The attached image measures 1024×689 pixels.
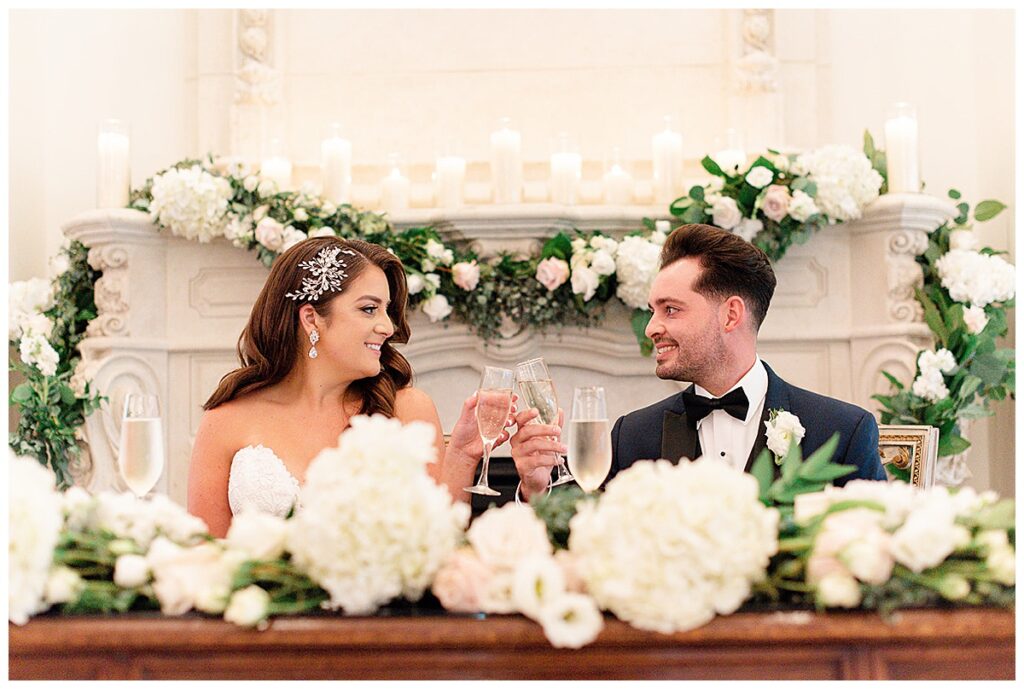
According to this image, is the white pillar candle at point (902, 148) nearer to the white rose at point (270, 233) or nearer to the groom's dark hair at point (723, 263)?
the groom's dark hair at point (723, 263)

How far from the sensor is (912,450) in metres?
3.63

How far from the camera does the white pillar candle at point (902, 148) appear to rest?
4316mm

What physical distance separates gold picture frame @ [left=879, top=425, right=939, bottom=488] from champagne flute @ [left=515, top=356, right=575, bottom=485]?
1639 mm

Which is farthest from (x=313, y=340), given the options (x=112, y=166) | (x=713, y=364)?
(x=112, y=166)

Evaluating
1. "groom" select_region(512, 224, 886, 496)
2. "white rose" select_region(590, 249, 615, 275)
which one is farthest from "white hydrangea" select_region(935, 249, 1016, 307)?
"groom" select_region(512, 224, 886, 496)

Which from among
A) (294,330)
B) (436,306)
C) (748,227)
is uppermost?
(748,227)

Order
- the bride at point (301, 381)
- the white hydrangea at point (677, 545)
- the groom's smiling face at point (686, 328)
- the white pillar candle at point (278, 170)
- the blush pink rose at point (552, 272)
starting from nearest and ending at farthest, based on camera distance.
Result: the white hydrangea at point (677, 545), the groom's smiling face at point (686, 328), the bride at point (301, 381), the blush pink rose at point (552, 272), the white pillar candle at point (278, 170)

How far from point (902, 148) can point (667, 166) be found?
0.90 m

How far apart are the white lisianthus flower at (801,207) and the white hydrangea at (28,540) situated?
131 inches

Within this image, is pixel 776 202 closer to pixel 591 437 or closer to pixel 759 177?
pixel 759 177

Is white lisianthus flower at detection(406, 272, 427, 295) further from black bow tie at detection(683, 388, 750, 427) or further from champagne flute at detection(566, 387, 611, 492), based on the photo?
champagne flute at detection(566, 387, 611, 492)

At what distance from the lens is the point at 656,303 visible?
122 inches

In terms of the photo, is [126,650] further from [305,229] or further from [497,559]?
[305,229]

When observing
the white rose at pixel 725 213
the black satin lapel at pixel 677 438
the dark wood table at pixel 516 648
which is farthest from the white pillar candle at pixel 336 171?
the dark wood table at pixel 516 648
